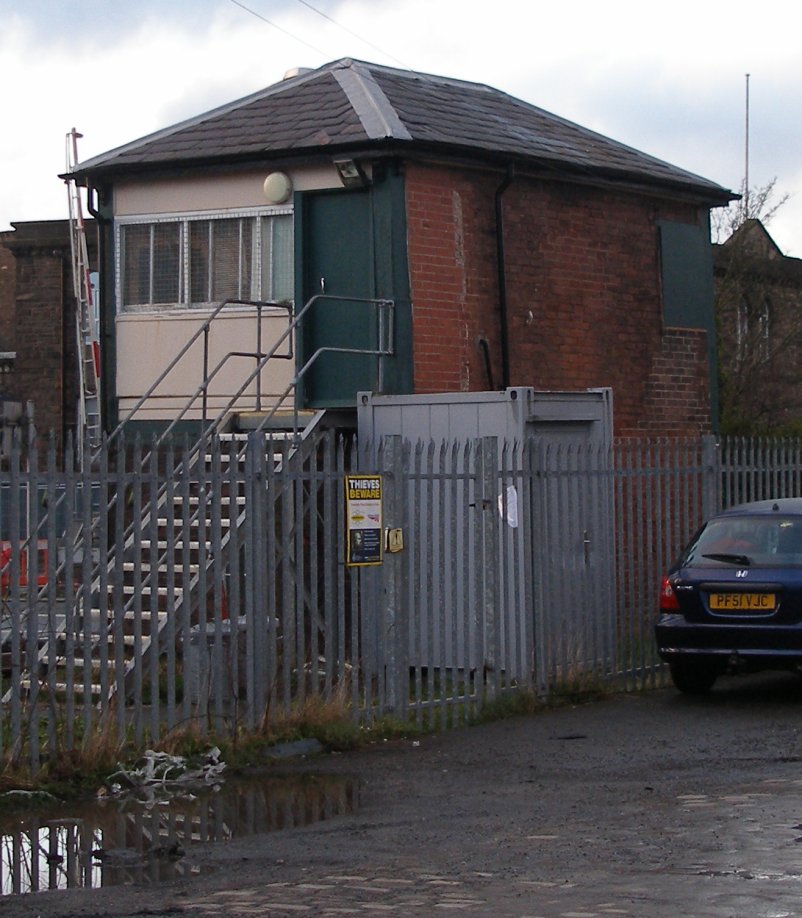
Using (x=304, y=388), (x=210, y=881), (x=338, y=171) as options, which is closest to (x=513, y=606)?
(x=304, y=388)

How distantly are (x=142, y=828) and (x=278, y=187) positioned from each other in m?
9.46

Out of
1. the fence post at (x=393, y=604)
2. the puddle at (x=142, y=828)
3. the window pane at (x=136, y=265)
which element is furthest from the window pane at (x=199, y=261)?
the puddle at (x=142, y=828)

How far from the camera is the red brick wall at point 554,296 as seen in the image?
16.4m

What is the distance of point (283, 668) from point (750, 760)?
10.1 feet

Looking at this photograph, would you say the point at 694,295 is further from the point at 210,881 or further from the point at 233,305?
the point at 210,881

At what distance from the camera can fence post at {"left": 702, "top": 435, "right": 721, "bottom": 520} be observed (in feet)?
47.8

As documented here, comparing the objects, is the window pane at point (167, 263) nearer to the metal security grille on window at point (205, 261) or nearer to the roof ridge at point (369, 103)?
the metal security grille on window at point (205, 261)

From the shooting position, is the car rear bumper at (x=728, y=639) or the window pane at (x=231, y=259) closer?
the car rear bumper at (x=728, y=639)

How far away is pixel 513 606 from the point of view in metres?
13.4

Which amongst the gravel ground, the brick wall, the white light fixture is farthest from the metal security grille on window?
the brick wall

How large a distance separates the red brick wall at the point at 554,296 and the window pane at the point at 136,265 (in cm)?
340

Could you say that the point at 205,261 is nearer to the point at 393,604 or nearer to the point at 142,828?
the point at 393,604

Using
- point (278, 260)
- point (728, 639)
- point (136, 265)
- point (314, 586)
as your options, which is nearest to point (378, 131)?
point (278, 260)

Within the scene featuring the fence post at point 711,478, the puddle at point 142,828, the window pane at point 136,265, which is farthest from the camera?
the window pane at point 136,265
